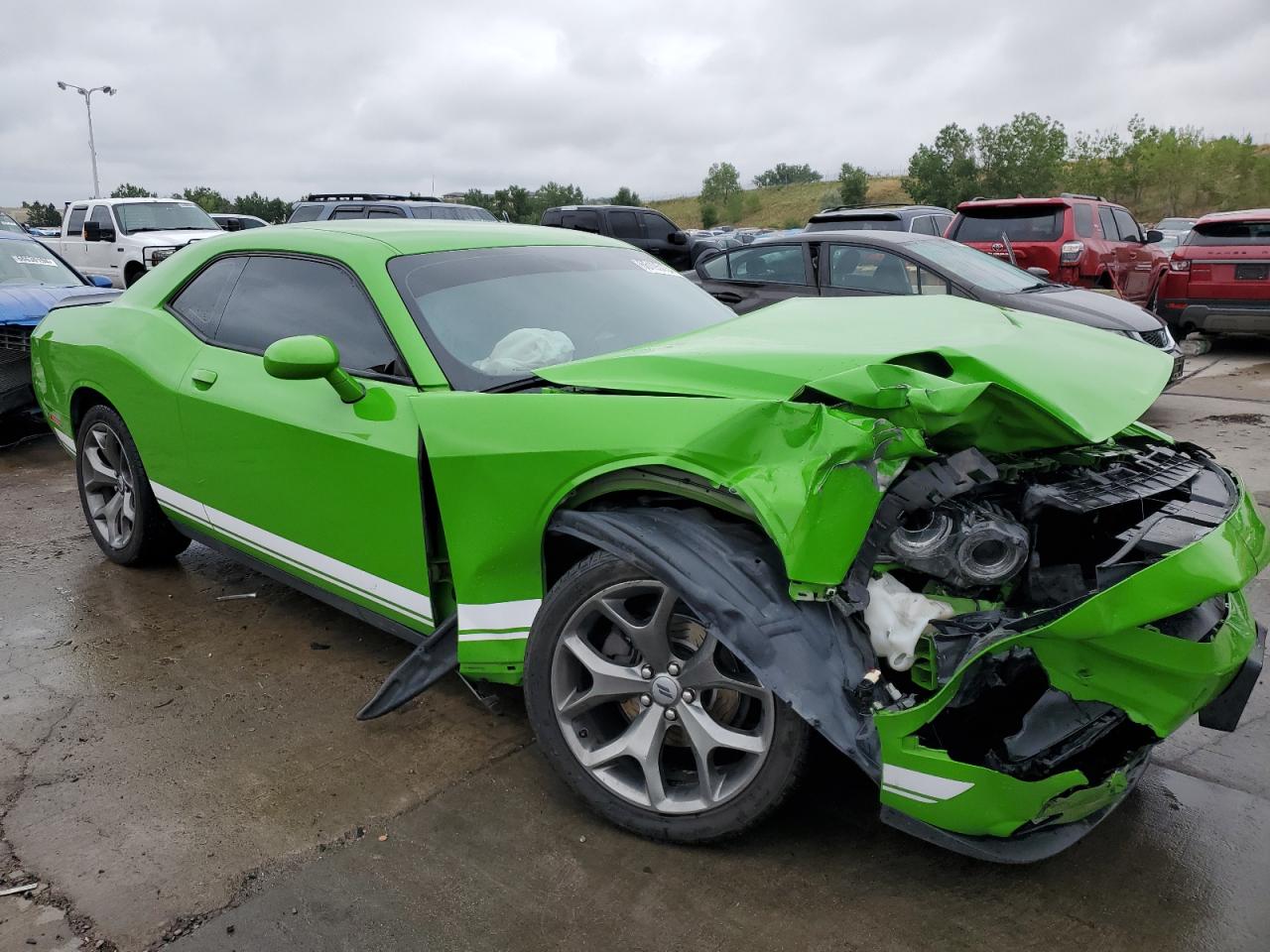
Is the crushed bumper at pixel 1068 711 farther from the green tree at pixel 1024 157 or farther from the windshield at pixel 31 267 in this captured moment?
the green tree at pixel 1024 157

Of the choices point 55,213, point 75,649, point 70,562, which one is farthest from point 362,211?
point 55,213

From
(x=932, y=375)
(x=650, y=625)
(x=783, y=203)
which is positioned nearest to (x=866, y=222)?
(x=932, y=375)

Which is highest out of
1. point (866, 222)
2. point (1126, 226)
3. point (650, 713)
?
point (866, 222)

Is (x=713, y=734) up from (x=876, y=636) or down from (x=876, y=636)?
down

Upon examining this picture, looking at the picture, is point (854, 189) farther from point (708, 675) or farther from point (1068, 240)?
point (708, 675)

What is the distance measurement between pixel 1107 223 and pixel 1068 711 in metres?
10.7

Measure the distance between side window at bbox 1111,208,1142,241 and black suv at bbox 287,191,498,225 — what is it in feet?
28.9

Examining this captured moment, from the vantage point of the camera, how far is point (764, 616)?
221cm

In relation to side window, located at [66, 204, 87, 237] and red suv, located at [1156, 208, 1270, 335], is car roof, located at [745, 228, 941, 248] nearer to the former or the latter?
red suv, located at [1156, 208, 1270, 335]

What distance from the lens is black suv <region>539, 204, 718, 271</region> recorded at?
17.5m

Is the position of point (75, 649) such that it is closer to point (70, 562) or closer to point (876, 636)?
point (70, 562)

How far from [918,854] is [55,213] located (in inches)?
2524

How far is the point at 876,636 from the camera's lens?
7.32 ft

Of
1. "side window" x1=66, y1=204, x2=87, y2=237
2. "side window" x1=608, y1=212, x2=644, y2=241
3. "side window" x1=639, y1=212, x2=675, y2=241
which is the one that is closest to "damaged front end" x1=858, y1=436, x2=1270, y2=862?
"side window" x1=608, y1=212, x2=644, y2=241
